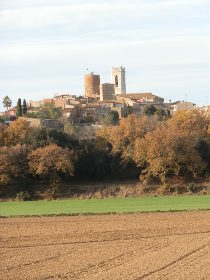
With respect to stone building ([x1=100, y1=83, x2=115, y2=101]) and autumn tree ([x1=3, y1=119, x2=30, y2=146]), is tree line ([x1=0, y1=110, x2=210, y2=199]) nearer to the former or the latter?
autumn tree ([x1=3, y1=119, x2=30, y2=146])

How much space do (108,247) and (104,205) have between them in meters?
22.4

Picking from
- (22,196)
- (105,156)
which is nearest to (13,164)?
(22,196)

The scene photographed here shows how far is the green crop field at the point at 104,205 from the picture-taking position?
44.9 m

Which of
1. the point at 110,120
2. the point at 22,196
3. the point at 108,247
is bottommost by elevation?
the point at 108,247

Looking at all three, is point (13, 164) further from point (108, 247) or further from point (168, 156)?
point (108, 247)

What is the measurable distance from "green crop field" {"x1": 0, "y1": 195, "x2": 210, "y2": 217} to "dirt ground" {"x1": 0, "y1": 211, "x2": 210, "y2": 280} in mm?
4573

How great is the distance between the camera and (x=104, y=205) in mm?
49781

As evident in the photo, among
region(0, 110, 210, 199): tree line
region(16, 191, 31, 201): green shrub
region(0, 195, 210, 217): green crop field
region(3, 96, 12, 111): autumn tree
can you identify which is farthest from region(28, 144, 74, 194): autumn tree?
region(3, 96, 12, 111): autumn tree

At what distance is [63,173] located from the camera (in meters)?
65.2

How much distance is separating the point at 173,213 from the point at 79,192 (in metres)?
20.9

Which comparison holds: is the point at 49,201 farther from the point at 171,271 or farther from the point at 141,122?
the point at 171,271

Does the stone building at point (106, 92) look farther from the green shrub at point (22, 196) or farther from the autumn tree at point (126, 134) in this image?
the green shrub at point (22, 196)

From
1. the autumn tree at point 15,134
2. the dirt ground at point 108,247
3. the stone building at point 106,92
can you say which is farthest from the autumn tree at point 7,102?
the dirt ground at point 108,247

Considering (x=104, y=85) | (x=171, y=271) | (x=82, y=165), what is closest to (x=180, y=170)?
(x=82, y=165)
